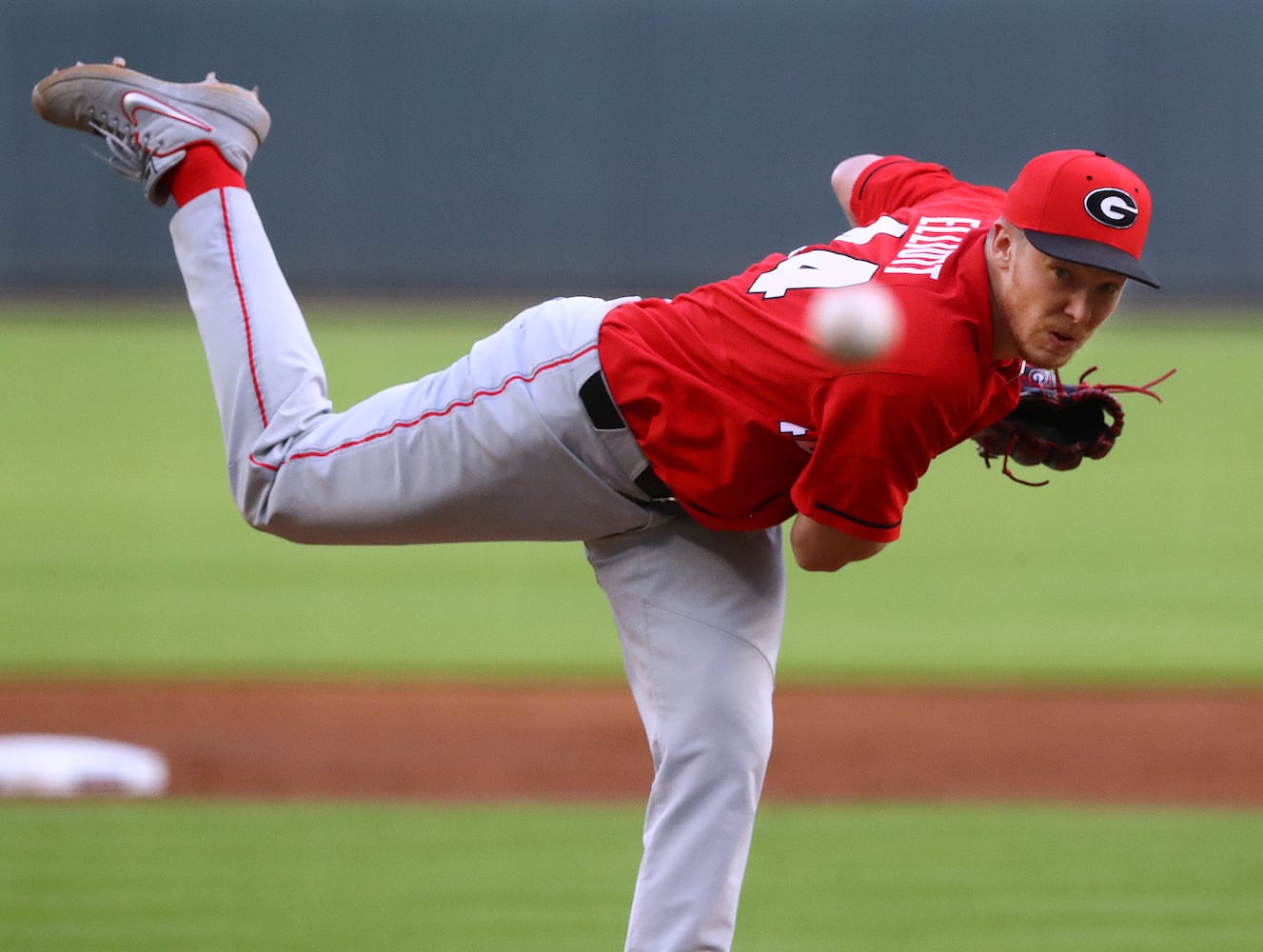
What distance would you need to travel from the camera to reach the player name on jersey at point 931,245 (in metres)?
2.54

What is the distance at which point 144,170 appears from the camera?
3.03 metres

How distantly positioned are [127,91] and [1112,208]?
5.77 feet

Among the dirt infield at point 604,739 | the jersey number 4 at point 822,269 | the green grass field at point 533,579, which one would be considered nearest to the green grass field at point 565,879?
the dirt infield at point 604,739

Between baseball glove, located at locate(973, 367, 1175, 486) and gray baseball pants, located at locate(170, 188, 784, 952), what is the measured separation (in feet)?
1.58

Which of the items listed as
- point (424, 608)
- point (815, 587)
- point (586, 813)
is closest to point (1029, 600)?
point (815, 587)

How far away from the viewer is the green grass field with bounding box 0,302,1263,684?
6.45 meters

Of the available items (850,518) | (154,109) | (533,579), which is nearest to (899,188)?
(850,518)

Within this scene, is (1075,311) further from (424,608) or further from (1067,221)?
(424,608)

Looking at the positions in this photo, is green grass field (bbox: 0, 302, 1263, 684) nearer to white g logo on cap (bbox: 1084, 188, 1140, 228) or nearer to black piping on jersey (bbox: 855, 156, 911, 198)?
black piping on jersey (bbox: 855, 156, 911, 198)

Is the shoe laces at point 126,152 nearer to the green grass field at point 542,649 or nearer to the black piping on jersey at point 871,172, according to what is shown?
the black piping on jersey at point 871,172

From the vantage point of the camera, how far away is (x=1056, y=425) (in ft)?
9.88

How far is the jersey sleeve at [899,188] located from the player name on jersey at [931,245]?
0.23 m

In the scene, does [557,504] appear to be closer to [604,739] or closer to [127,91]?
[127,91]

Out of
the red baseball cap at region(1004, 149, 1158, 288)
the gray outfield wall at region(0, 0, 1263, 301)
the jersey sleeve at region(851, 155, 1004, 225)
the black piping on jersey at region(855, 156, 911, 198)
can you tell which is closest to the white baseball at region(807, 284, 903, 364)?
the red baseball cap at region(1004, 149, 1158, 288)
